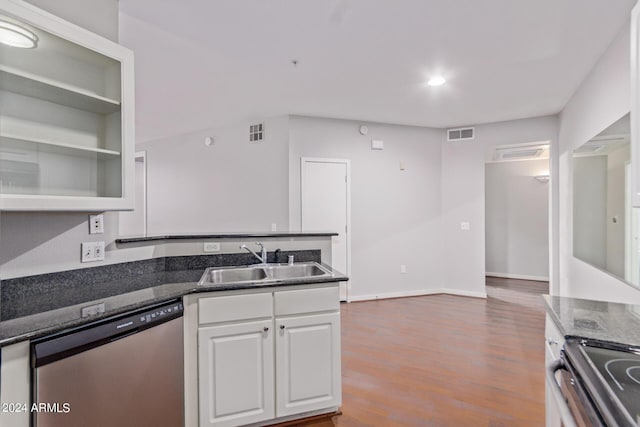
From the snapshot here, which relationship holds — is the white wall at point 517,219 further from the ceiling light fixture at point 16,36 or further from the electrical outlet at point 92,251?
the ceiling light fixture at point 16,36

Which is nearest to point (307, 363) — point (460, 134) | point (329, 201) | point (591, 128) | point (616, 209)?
point (616, 209)

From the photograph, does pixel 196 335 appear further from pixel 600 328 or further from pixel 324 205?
pixel 324 205

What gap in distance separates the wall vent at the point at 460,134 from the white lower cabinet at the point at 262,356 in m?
3.97

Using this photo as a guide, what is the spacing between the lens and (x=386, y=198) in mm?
4793

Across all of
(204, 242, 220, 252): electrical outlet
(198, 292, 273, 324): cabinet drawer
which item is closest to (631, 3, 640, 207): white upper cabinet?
(198, 292, 273, 324): cabinet drawer

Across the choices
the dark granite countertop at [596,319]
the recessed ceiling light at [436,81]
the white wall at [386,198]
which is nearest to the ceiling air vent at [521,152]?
the white wall at [386,198]

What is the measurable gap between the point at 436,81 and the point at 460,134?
6.37 ft

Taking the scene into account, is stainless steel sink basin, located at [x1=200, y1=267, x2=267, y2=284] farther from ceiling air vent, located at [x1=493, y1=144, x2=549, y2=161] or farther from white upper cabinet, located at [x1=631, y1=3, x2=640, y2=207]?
ceiling air vent, located at [x1=493, y1=144, x2=549, y2=161]

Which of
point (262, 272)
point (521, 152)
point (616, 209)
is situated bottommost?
point (262, 272)

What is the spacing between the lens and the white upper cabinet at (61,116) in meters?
1.42

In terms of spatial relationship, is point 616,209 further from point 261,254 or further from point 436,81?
point 261,254

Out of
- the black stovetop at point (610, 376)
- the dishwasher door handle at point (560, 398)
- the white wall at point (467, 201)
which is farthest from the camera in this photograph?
the white wall at point (467, 201)

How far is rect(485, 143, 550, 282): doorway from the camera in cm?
599

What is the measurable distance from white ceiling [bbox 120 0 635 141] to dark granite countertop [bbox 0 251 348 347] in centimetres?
175
